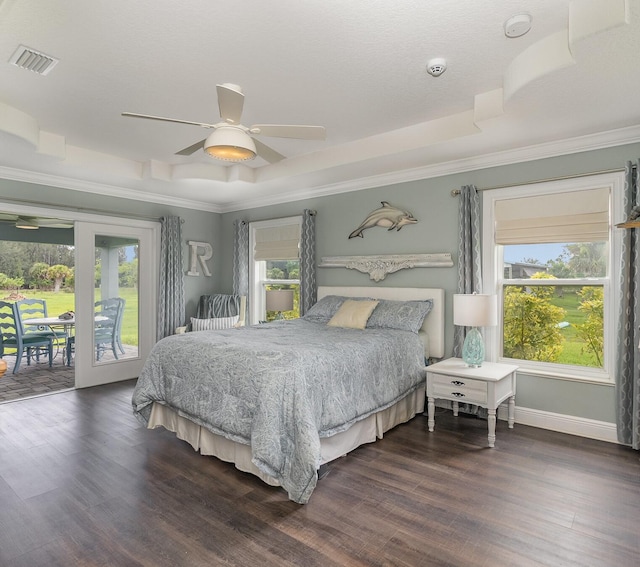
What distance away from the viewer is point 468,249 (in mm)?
3939

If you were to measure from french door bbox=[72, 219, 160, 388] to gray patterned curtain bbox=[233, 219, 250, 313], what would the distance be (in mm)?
1107

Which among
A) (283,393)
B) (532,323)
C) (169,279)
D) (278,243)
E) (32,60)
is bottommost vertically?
(283,393)

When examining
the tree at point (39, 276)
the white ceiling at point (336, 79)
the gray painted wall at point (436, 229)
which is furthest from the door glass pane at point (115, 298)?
the gray painted wall at point (436, 229)

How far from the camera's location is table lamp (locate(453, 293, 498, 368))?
3.47m

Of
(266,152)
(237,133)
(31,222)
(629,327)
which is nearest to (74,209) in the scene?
(31,222)

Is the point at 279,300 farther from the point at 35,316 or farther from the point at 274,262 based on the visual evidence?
the point at 35,316

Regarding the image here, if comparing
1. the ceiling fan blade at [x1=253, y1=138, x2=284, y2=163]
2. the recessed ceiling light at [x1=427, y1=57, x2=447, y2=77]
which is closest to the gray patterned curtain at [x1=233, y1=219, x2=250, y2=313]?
the ceiling fan blade at [x1=253, y1=138, x2=284, y2=163]

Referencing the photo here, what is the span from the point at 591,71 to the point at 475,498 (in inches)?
101

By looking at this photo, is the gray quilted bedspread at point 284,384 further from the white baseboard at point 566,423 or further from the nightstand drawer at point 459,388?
the white baseboard at point 566,423

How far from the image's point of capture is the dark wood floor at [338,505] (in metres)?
1.95

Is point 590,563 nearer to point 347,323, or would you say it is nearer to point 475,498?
point 475,498

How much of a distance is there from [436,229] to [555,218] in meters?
1.09

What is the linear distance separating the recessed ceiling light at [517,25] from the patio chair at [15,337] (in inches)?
255

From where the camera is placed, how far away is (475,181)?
4.02 meters
